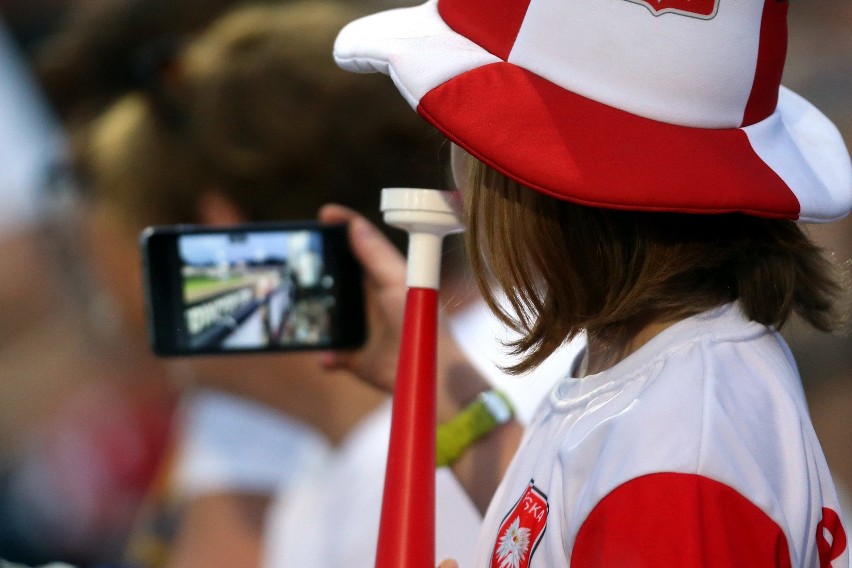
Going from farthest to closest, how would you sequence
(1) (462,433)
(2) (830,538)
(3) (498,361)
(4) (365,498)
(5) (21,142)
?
(5) (21,142) < (4) (365,498) < (3) (498,361) < (1) (462,433) < (2) (830,538)

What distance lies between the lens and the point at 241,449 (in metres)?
1.39

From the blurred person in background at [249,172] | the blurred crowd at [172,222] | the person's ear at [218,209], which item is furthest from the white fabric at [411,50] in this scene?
the person's ear at [218,209]

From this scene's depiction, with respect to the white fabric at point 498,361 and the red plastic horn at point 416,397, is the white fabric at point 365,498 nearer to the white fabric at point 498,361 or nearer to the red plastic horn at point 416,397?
the white fabric at point 498,361

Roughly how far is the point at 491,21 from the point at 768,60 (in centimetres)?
16

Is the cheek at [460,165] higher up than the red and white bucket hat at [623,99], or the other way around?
the red and white bucket hat at [623,99]

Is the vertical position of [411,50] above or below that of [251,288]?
above

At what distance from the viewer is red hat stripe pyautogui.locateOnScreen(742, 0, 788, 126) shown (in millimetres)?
542

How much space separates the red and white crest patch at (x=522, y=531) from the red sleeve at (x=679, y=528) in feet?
0.20

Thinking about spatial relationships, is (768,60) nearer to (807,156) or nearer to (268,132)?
(807,156)

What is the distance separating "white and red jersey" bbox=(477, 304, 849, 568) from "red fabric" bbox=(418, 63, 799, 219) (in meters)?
0.09

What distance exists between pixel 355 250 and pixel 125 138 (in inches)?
18.8

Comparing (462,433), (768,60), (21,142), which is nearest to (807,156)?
(768,60)

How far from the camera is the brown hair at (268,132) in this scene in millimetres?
1098

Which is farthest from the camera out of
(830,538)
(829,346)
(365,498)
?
(829,346)
